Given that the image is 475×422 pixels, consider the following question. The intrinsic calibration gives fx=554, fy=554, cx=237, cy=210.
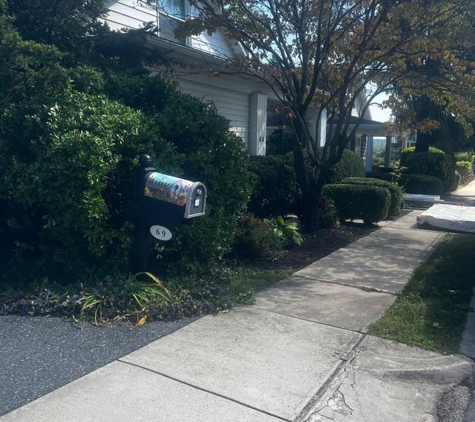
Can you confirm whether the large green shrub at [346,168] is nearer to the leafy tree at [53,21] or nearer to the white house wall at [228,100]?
the white house wall at [228,100]

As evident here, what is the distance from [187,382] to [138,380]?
35 cm

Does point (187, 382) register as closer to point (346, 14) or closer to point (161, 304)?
point (161, 304)

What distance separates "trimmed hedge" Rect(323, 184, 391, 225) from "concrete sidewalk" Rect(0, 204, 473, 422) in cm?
518

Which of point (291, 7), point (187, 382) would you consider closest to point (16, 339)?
point (187, 382)

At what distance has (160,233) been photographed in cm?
539

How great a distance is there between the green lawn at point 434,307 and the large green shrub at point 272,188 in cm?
328

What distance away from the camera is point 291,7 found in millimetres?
9211

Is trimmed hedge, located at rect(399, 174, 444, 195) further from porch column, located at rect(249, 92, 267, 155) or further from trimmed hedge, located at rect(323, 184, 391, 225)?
trimmed hedge, located at rect(323, 184, 391, 225)

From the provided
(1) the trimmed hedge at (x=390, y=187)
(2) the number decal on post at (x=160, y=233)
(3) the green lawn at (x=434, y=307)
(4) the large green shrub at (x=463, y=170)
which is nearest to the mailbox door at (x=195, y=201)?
(2) the number decal on post at (x=160, y=233)

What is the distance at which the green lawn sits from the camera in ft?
16.8

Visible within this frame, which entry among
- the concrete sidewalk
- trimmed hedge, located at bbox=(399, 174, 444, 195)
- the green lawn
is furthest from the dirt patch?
trimmed hedge, located at bbox=(399, 174, 444, 195)

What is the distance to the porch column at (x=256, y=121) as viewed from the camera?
13133mm

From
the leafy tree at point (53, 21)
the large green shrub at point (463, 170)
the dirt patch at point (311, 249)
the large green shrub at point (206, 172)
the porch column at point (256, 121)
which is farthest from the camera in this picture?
the large green shrub at point (463, 170)

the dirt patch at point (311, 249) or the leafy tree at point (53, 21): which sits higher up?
the leafy tree at point (53, 21)
